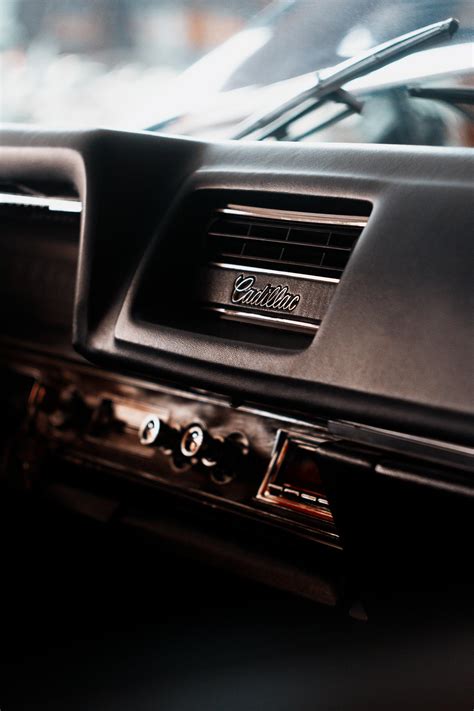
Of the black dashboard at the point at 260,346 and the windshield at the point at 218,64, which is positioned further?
the windshield at the point at 218,64

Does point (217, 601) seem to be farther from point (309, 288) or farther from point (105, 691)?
point (309, 288)

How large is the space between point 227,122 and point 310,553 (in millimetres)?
892

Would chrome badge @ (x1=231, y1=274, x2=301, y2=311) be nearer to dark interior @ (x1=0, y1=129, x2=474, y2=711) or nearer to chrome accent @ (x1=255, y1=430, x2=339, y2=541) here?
dark interior @ (x1=0, y1=129, x2=474, y2=711)

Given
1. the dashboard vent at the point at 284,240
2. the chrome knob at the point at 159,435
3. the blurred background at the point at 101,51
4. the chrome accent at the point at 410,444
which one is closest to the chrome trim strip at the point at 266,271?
the dashboard vent at the point at 284,240

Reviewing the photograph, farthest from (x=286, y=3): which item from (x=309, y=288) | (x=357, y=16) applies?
(x=309, y=288)

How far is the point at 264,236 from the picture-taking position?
1.29 m

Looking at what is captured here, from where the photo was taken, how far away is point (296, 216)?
4.05 feet

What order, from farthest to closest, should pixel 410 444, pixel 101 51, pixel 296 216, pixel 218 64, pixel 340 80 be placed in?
pixel 101 51 → pixel 218 64 → pixel 340 80 → pixel 296 216 → pixel 410 444

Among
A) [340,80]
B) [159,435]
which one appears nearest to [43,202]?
[159,435]

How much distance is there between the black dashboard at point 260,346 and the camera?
1029mm

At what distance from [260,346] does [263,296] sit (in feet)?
0.42

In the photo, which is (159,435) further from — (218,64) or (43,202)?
(218,64)

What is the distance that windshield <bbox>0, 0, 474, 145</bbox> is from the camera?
1473mm

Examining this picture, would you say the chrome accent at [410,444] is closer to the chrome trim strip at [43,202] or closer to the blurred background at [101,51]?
the chrome trim strip at [43,202]
